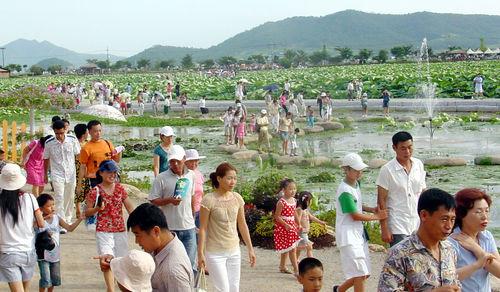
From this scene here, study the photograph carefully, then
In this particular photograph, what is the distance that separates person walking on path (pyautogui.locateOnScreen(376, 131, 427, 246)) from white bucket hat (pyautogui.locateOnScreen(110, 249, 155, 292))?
3.14 m

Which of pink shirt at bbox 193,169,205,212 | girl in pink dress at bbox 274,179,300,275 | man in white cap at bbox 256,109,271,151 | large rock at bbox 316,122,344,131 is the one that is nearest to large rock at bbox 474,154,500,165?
man in white cap at bbox 256,109,271,151

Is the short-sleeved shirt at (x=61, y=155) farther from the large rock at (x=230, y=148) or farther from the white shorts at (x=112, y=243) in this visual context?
the large rock at (x=230, y=148)

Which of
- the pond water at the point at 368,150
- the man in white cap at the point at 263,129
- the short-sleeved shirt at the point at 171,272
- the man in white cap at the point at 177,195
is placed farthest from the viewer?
the man in white cap at the point at 263,129

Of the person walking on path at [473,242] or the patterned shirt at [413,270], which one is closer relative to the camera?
the patterned shirt at [413,270]

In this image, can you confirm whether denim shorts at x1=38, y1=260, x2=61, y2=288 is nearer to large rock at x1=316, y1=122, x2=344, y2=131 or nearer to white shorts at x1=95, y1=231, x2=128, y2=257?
white shorts at x1=95, y1=231, x2=128, y2=257

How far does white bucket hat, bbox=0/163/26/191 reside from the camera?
581cm

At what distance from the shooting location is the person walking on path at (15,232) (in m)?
5.80

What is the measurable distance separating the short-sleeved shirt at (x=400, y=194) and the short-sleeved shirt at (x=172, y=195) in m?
1.70

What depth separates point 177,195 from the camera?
21.7 ft

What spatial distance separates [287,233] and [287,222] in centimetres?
12

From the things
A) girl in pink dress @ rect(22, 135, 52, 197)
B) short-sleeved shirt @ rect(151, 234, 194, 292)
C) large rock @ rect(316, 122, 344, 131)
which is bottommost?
large rock @ rect(316, 122, 344, 131)

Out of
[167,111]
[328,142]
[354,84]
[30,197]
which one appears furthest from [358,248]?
[354,84]

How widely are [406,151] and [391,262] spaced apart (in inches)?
111

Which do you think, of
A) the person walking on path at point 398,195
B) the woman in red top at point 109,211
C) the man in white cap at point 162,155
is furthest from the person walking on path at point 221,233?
the man in white cap at point 162,155
